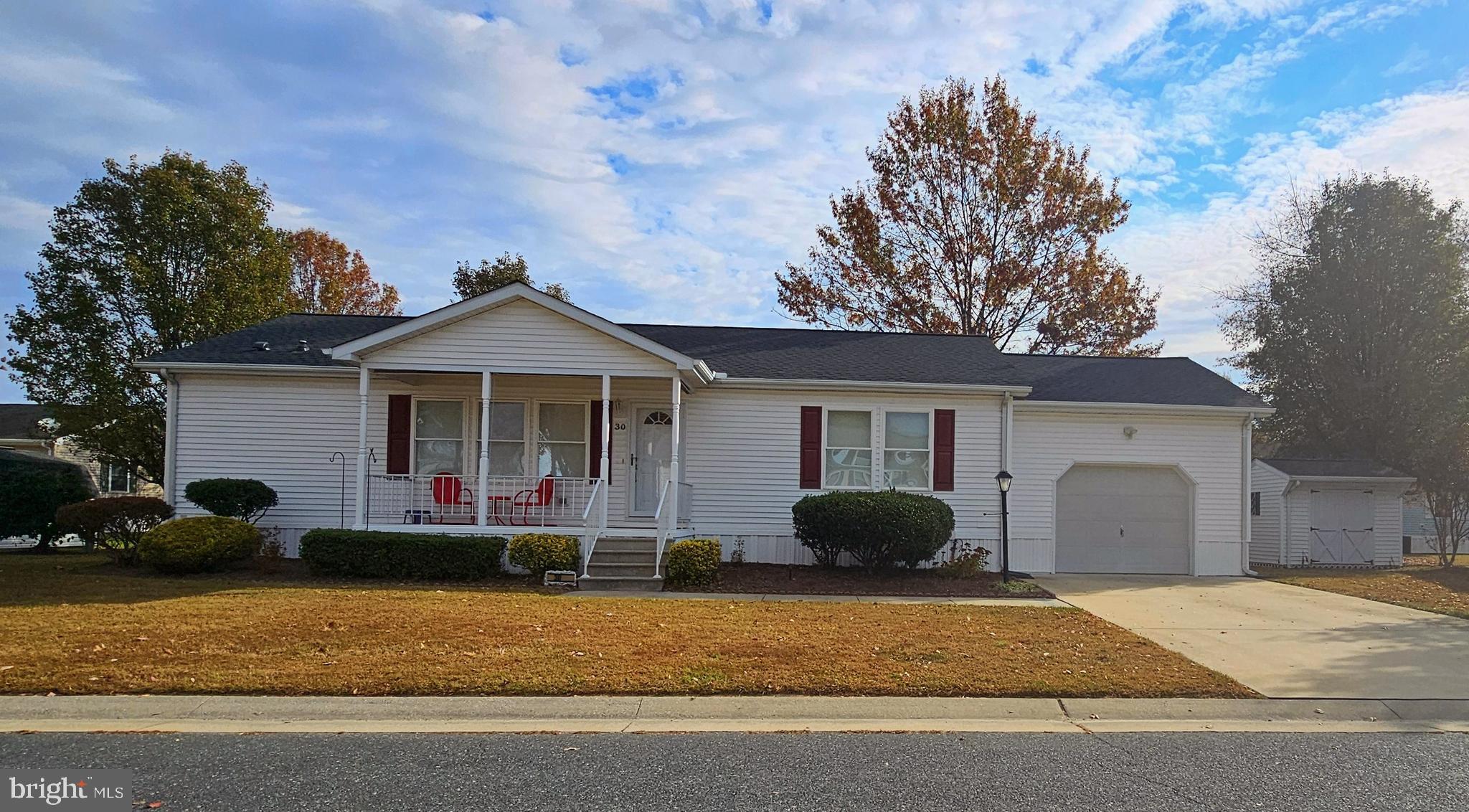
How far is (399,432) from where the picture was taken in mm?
15594

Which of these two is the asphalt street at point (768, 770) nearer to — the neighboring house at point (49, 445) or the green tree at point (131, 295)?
the green tree at point (131, 295)

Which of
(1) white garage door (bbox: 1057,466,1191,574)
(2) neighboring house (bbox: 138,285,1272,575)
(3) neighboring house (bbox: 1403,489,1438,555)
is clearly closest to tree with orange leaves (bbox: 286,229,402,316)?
(2) neighboring house (bbox: 138,285,1272,575)

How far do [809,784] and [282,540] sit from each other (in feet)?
42.6

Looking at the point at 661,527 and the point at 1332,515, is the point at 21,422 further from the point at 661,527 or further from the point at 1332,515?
the point at 1332,515

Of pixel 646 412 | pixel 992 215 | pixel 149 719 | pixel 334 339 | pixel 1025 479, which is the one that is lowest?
pixel 149 719

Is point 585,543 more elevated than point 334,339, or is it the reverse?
point 334,339

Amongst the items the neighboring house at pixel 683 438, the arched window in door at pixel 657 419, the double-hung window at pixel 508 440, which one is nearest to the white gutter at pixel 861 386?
the neighboring house at pixel 683 438

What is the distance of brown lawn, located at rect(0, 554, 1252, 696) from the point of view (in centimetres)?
712

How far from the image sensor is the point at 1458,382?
80.7 ft

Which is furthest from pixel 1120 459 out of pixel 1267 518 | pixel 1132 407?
pixel 1267 518

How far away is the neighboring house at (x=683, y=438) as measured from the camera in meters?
14.2

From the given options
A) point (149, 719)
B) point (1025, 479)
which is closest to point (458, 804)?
point (149, 719)

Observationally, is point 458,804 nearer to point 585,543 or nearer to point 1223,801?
point 1223,801

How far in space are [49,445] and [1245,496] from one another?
111 feet
